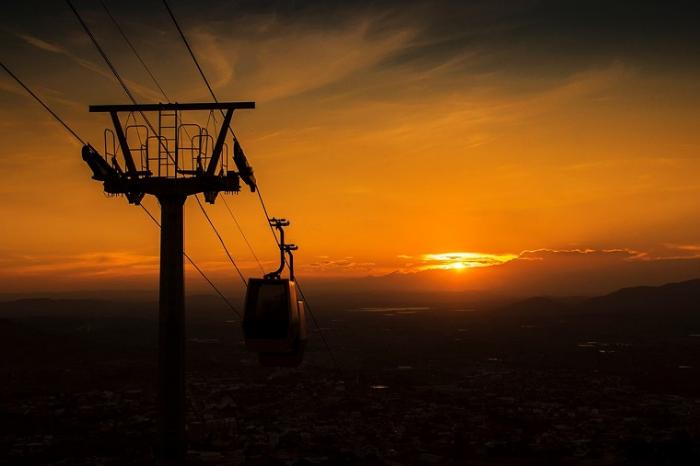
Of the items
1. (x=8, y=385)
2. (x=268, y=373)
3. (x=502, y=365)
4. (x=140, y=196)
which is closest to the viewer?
(x=140, y=196)

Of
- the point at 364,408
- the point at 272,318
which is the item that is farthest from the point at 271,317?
the point at 364,408

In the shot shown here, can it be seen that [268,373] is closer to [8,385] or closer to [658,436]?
[8,385]

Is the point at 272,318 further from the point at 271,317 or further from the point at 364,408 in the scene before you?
the point at 364,408

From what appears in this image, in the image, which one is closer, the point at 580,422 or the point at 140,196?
the point at 140,196

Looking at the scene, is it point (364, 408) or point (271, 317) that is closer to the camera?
point (271, 317)

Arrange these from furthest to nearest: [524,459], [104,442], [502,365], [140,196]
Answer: [502,365] → [104,442] → [524,459] → [140,196]

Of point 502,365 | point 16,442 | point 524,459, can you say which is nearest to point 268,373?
point 502,365

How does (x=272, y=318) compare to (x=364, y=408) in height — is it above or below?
above

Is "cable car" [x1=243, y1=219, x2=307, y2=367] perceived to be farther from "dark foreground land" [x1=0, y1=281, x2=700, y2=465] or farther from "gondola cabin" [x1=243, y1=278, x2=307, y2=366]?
"dark foreground land" [x1=0, y1=281, x2=700, y2=465]
